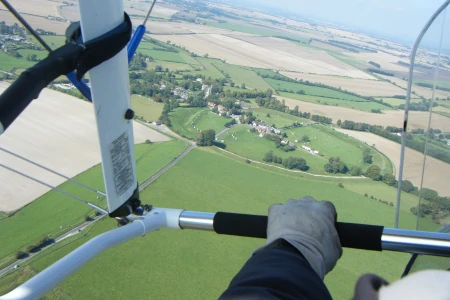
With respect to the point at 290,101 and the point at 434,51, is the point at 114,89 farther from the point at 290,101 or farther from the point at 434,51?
the point at 290,101

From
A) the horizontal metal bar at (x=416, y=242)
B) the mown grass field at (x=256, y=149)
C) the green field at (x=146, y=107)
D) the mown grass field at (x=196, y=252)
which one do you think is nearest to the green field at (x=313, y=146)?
the mown grass field at (x=256, y=149)

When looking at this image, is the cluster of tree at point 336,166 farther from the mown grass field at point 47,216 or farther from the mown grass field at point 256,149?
the mown grass field at point 47,216

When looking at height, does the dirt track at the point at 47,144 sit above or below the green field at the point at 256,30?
below

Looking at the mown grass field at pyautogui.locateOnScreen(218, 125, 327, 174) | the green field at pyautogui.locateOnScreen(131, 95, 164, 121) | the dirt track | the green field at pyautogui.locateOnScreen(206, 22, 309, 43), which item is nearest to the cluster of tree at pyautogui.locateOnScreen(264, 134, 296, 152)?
the mown grass field at pyautogui.locateOnScreen(218, 125, 327, 174)

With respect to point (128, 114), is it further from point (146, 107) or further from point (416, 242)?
point (146, 107)

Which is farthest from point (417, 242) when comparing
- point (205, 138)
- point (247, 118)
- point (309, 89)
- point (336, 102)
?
point (309, 89)

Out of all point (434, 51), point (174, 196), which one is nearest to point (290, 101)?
point (174, 196)
